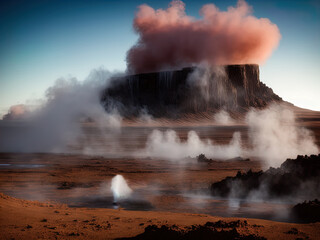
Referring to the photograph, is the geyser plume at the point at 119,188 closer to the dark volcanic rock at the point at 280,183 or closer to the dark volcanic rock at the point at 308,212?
the dark volcanic rock at the point at 280,183

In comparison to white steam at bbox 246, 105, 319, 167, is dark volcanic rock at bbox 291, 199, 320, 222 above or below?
below

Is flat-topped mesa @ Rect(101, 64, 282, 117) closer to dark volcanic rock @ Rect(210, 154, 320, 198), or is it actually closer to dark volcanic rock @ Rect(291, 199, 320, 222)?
dark volcanic rock @ Rect(210, 154, 320, 198)

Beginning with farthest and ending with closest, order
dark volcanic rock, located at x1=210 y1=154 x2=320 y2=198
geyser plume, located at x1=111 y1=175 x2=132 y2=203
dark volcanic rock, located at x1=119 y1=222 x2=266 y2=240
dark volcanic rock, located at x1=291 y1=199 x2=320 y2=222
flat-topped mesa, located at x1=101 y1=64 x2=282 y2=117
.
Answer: flat-topped mesa, located at x1=101 y1=64 x2=282 y2=117 < dark volcanic rock, located at x1=210 y1=154 x2=320 y2=198 < geyser plume, located at x1=111 y1=175 x2=132 y2=203 < dark volcanic rock, located at x1=291 y1=199 x2=320 y2=222 < dark volcanic rock, located at x1=119 y1=222 x2=266 y2=240

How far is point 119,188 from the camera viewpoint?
1302 cm

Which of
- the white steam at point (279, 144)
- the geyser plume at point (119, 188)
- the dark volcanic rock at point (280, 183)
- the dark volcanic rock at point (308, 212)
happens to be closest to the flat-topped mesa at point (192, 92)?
the white steam at point (279, 144)

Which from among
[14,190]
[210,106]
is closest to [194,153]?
[14,190]

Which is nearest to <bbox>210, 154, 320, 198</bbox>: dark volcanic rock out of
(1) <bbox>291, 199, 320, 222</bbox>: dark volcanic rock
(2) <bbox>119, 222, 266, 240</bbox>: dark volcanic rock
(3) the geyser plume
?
(1) <bbox>291, 199, 320, 222</bbox>: dark volcanic rock

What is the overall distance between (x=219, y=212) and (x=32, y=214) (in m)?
5.59

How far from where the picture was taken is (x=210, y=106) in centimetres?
7488

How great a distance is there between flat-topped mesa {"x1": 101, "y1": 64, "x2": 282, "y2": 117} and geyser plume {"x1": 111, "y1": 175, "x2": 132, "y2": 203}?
189ft

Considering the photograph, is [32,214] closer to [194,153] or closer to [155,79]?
[194,153]

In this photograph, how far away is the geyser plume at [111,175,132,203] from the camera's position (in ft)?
38.4

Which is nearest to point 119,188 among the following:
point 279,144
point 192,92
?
point 279,144

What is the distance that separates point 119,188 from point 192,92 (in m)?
65.3
